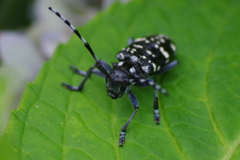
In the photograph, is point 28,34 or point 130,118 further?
point 28,34

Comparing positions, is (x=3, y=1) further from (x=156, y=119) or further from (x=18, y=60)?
(x=156, y=119)

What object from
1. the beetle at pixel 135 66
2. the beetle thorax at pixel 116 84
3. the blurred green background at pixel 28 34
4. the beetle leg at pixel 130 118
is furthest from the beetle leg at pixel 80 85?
the blurred green background at pixel 28 34

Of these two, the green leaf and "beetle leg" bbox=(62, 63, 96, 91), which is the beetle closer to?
"beetle leg" bbox=(62, 63, 96, 91)

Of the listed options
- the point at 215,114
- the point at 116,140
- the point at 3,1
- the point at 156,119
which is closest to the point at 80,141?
the point at 116,140

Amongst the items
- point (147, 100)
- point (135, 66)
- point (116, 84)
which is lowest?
point (116, 84)

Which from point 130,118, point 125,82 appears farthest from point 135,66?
point 130,118

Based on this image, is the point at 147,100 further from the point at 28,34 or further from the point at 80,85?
the point at 28,34
